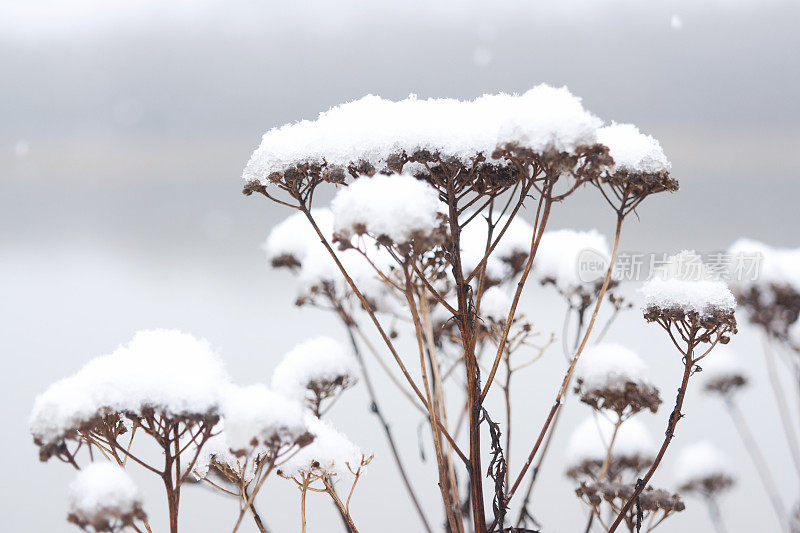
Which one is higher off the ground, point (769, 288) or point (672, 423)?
point (769, 288)

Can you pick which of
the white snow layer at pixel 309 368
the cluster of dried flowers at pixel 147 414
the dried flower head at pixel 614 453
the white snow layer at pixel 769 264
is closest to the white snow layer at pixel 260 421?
the cluster of dried flowers at pixel 147 414

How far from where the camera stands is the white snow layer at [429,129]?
687mm

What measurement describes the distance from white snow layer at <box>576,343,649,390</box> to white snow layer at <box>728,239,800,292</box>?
534 mm

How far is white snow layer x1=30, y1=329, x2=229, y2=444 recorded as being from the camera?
67 cm

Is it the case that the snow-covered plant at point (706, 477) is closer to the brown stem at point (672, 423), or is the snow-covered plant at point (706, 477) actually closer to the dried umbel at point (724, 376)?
the dried umbel at point (724, 376)

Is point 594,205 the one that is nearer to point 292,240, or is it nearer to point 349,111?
point 292,240

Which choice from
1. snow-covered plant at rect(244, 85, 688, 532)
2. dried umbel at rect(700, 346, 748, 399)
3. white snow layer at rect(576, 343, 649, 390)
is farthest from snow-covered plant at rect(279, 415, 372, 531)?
dried umbel at rect(700, 346, 748, 399)

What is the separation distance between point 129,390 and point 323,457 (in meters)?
0.28

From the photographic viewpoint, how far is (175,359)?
0.73m

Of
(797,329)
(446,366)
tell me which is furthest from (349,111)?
(797,329)

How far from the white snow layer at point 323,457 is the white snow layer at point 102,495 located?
253mm

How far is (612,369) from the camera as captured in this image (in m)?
1.01

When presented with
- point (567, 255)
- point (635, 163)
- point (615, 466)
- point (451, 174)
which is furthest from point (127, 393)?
point (615, 466)

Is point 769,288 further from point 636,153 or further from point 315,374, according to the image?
point 315,374
